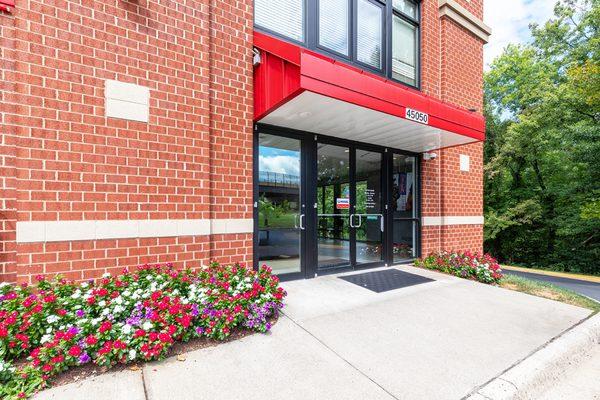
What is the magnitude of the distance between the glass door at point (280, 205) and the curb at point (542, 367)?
3.27m

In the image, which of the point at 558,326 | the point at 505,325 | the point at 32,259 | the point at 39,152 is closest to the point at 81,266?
the point at 32,259

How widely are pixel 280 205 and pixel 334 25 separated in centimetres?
374

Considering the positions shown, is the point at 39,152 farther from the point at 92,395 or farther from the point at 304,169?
the point at 304,169

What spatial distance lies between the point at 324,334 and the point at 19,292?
3019 millimetres

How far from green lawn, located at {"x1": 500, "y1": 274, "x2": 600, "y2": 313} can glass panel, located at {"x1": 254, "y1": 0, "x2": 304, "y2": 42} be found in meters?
5.98

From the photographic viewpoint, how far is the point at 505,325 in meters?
3.40

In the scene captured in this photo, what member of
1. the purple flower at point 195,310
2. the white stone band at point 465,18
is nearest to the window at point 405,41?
the white stone band at point 465,18

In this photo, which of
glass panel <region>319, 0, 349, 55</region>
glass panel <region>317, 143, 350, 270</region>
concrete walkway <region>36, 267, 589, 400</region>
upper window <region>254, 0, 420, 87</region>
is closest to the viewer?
concrete walkway <region>36, 267, 589, 400</region>

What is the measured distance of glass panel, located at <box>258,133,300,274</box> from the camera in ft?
15.8

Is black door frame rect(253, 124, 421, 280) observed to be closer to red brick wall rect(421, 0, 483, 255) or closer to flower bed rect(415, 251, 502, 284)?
flower bed rect(415, 251, 502, 284)

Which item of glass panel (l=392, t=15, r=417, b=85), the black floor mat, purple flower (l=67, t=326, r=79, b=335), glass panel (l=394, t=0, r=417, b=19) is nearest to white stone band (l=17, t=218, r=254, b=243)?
purple flower (l=67, t=326, r=79, b=335)

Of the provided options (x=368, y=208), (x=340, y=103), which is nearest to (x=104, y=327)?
(x=340, y=103)

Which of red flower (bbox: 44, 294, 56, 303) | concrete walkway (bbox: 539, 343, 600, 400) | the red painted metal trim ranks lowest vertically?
concrete walkway (bbox: 539, 343, 600, 400)

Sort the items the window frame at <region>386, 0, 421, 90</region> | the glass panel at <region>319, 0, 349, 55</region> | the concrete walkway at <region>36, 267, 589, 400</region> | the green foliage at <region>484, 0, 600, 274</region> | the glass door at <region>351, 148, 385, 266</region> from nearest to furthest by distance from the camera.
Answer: the concrete walkway at <region>36, 267, 589, 400</region>
the glass panel at <region>319, 0, 349, 55</region>
the glass door at <region>351, 148, 385, 266</region>
the window frame at <region>386, 0, 421, 90</region>
the green foliage at <region>484, 0, 600, 274</region>
